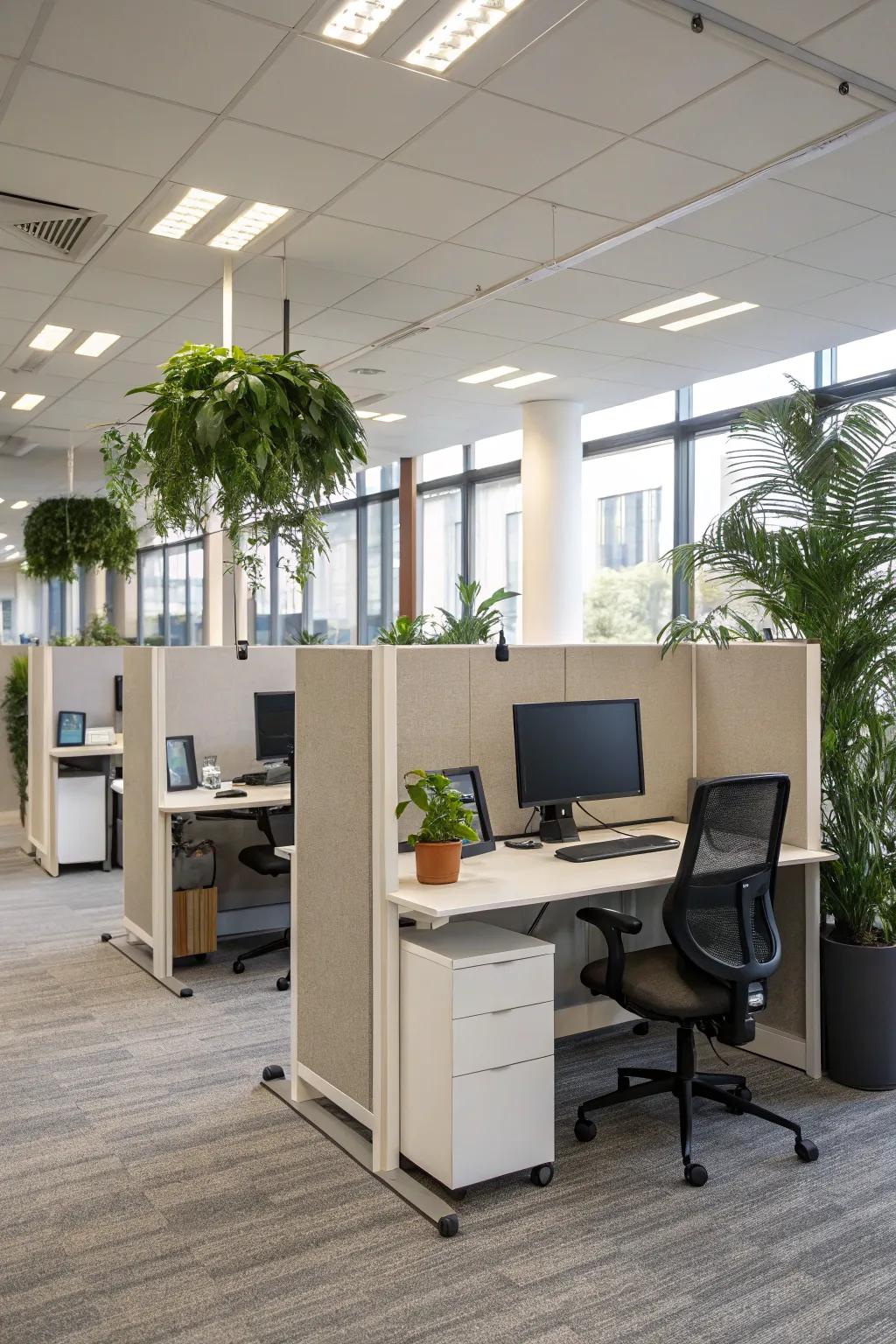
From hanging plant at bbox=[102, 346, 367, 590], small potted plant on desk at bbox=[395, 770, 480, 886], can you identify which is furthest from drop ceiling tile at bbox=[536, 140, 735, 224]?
small potted plant on desk at bbox=[395, 770, 480, 886]

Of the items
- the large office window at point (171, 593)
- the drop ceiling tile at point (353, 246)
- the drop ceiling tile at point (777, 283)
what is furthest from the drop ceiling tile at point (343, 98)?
the large office window at point (171, 593)

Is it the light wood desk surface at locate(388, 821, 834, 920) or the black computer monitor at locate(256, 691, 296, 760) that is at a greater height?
the black computer monitor at locate(256, 691, 296, 760)

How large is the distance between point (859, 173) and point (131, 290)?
2.82 meters

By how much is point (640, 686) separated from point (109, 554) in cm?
467

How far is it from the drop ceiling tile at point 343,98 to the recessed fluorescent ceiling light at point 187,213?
567 millimetres

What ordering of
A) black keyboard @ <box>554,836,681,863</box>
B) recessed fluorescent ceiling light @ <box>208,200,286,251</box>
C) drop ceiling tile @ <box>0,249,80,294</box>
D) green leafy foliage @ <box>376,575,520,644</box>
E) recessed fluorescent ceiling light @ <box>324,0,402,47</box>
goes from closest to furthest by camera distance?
recessed fluorescent ceiling light @ <box>324,0,402,47</box> < black keyboard @ <box>554,836,681,863</box> < recessed fluorescent ceiling light @ <box>208,200,286,251</box> < drop ceiling tile @ <box>0,249,80,294</box> < green leafy foliage @ <box>376,575,520,644</box>

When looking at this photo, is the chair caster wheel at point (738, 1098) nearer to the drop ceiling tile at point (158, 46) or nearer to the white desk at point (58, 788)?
the drop ceiling tile at point (158, 46)

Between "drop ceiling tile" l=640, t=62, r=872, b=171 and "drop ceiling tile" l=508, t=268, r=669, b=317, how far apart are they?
A: 3.57 feet

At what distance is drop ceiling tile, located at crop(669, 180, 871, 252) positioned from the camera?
3.56m

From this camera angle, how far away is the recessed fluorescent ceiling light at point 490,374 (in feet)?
19.0

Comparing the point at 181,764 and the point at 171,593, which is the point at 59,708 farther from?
the point at 171,593

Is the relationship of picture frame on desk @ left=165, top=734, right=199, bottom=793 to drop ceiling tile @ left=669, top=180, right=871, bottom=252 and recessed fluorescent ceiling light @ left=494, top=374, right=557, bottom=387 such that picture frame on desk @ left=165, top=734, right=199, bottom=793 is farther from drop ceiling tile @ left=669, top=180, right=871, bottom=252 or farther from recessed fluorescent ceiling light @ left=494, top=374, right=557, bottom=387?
recessed fluorescent ceiling light @ left=494, top=374, right=557, bottom=387

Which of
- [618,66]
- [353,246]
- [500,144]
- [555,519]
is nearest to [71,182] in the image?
[353,246]

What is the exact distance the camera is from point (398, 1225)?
2264mm
